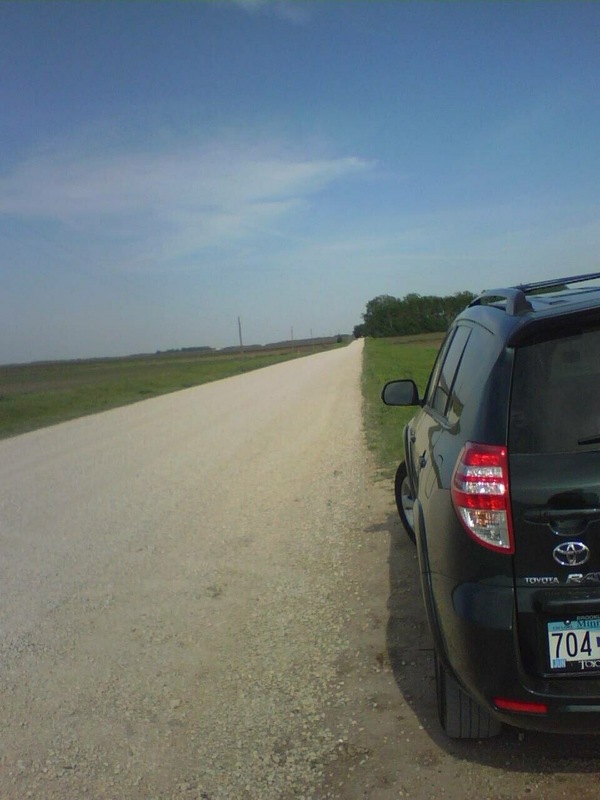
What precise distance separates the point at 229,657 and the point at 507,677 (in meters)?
1.94

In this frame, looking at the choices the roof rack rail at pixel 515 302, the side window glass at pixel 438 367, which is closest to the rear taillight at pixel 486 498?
the roof rack rail at pixel 515 302

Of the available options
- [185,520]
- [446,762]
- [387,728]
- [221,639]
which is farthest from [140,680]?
[185,520]

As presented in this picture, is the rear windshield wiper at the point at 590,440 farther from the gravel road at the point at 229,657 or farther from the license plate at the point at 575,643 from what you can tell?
the gravel road at the point at 229,657

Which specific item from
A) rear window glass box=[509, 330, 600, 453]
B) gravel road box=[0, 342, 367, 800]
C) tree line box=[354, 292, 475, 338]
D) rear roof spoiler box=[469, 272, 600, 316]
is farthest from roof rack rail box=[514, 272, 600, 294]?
tree line box=[354, 292, 475, 338]

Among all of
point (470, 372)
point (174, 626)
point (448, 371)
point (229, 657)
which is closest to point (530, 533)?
point (470, 372)

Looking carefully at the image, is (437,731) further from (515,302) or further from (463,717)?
(515,302)

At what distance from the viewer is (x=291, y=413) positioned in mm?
16766

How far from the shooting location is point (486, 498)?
2.61 metres

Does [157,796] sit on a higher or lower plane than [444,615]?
lower

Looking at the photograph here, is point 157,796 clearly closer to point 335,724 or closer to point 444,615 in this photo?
point 335,724

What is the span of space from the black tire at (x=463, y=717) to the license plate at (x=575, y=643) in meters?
0.54

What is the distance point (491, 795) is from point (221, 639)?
2001mm

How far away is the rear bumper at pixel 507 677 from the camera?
2.58 meters

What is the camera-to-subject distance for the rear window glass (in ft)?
8.52
